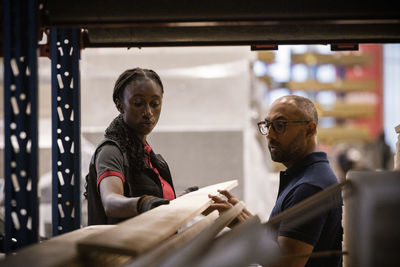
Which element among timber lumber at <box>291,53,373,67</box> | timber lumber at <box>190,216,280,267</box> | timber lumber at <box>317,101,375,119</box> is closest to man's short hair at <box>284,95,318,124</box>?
timber lumber at <box>190,216,280,267</box>

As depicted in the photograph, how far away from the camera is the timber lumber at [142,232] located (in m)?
1.35

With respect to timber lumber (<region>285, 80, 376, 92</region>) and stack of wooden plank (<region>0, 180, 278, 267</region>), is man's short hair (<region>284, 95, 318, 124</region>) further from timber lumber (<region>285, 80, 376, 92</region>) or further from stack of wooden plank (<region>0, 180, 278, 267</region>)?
timber lumber (<region>285, 80, 376, 92</region>)

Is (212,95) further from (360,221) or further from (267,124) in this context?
(360,221)

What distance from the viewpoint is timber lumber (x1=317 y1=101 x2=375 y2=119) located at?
1446cm

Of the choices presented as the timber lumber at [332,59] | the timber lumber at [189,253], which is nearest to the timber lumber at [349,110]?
the timber lumber at [332,59]

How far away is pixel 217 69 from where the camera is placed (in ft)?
21.0

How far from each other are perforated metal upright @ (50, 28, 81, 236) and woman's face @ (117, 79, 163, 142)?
38cm

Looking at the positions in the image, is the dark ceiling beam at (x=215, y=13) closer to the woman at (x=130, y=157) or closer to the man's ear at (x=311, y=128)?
the woman at (x=130, y=157)

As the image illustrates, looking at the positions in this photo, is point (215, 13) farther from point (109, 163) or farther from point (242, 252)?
point (242, 252)

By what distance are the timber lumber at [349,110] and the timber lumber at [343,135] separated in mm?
468

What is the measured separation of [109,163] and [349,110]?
44.4ft

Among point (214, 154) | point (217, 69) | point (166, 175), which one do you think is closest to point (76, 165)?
point (166, 175)

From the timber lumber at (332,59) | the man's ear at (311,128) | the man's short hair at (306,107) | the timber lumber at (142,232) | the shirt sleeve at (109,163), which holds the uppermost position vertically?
the timber lumber at (332,59)

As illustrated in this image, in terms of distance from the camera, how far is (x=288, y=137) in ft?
9.23
